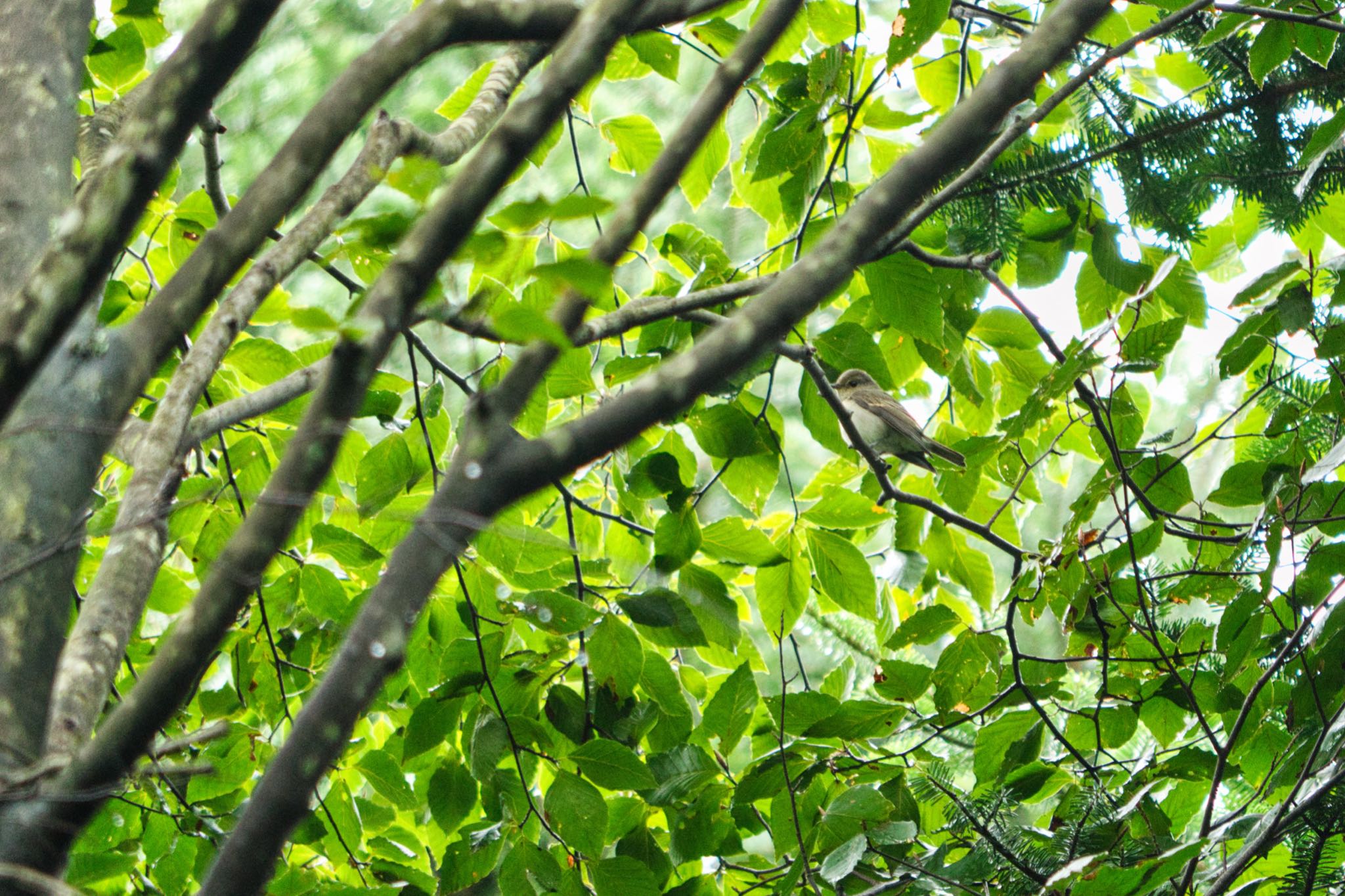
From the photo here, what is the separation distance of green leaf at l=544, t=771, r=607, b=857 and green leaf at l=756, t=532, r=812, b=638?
571mm

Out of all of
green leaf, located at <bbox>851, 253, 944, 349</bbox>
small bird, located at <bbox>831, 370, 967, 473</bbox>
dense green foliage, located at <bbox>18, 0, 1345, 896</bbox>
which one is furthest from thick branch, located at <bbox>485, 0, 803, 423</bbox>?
small bird, located at <bbox>831, 370, 967, 473</bbox>

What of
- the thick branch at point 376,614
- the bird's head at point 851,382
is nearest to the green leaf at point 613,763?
the thick branch at point 376,614

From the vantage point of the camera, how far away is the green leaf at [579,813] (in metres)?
2.06

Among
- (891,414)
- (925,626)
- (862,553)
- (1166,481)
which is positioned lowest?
(925,626)

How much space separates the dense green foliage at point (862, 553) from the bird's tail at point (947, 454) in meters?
0.05

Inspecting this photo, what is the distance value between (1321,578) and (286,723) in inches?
95.0

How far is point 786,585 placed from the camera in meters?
2.40

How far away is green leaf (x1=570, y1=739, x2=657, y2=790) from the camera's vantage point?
210cm

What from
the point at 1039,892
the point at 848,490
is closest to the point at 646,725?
the point at 848,490

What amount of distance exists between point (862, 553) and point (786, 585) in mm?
203

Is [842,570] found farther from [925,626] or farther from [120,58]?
[120,58]

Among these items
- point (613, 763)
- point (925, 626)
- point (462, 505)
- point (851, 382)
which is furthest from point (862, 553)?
point (851, 382)

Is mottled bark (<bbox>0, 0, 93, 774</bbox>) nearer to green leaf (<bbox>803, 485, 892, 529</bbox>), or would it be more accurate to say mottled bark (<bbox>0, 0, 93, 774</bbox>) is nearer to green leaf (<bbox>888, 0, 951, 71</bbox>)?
green leaf (<bbox>888, 0, 951, 71</bbox>)

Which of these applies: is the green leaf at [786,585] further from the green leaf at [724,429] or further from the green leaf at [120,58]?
the green leaf at [120,58]
